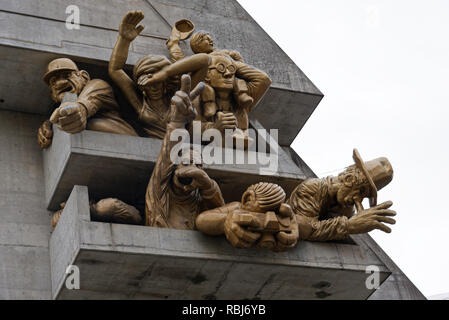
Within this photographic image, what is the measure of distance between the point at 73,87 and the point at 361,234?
3571 mm

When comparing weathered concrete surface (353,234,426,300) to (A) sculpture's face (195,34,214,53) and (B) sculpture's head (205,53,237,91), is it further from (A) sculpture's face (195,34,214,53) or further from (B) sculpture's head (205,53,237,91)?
(A) sculpture's face (195,34,214,53)

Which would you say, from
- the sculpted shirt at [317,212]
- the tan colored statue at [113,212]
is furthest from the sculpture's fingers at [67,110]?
the sculpted shirt at [317,212]

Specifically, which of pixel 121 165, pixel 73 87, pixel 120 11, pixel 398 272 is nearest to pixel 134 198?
pixel 121 165

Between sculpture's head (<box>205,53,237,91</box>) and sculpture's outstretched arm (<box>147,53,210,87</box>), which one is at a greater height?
sculpture's head (<box>205,53,237,91</box>)

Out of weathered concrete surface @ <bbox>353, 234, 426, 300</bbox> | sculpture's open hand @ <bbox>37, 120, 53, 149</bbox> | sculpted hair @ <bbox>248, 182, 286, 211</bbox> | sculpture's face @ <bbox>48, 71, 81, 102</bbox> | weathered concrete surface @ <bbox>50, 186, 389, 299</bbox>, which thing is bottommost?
weathered concrete surface @ <bbox>50, 186, 389, 299</bbox>

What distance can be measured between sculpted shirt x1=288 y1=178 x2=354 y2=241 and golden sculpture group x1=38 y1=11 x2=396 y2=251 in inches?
0.4

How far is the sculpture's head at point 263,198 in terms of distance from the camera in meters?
11.9

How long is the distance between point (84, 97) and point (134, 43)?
1315 millimetres

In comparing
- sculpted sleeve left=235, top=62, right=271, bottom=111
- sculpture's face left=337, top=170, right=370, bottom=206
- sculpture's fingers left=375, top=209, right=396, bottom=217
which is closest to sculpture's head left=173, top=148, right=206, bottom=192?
sculpted sleeve left=235, top=62, right=271, bottom=111

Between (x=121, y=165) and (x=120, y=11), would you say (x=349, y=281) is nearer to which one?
(x=121, y=165)

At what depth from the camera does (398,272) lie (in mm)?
14734

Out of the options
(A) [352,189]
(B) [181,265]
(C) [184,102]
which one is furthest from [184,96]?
(A) [352,189]

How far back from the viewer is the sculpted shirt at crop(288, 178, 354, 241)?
1270 centimetres

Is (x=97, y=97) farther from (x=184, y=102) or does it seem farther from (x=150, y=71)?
(x=184, y=102)
